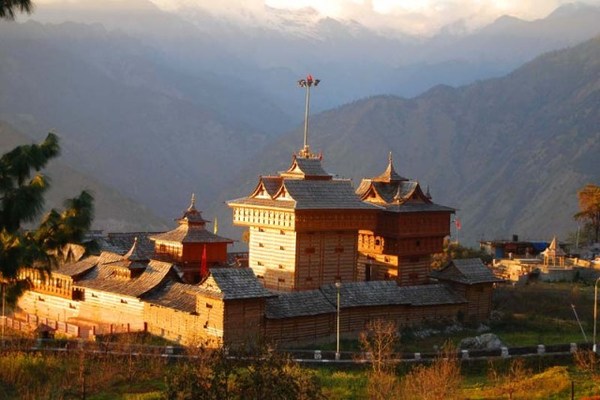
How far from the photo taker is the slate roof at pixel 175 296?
32.3 m

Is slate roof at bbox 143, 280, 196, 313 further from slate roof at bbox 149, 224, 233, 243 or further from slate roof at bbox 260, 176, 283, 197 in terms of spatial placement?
slate roof at bbox 260, 176, 283, 197

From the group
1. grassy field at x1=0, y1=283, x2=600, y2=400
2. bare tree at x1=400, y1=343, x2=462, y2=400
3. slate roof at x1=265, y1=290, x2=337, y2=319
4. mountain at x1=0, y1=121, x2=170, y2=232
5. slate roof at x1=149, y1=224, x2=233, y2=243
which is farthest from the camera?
mountain at x1=0, y1=121, x2=170, y2=232

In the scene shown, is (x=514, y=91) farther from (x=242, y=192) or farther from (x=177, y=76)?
(x=177, y=76)

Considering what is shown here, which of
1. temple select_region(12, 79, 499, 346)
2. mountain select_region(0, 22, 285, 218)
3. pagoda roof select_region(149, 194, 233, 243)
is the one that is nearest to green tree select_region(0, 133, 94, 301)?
temple select_region(12, 79, 499, 346)

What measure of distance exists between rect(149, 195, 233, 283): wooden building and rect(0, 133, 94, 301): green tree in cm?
2116

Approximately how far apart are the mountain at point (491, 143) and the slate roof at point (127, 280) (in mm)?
56277


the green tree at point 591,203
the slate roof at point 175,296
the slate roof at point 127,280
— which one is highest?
the green tree at point 591,203

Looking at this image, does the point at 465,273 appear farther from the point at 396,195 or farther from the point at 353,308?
the point at 353,308

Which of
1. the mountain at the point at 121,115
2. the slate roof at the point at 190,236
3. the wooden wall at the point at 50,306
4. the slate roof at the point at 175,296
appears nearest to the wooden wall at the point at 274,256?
the slate roof at the point at 190,236

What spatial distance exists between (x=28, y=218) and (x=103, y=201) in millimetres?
87104

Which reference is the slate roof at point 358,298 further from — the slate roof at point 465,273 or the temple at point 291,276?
the slate roof at point 465,273

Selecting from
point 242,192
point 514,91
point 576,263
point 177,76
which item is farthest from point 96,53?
point 576,263

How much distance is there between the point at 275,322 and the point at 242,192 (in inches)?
3494

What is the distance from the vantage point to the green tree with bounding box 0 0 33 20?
15.0 m
